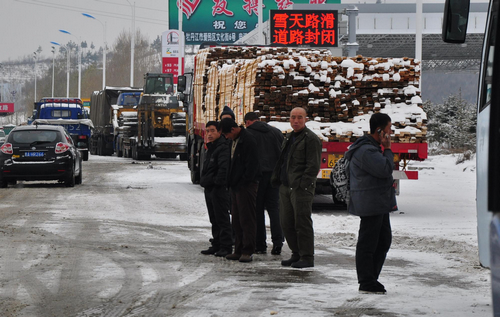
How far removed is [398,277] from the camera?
9055 mm

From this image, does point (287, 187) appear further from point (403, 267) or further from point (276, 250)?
point (403, 267)

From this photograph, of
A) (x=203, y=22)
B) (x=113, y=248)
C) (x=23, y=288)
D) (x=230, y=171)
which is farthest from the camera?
(x=203, y=22)

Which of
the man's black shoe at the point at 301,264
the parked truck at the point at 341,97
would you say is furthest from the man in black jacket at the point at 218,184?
the parked truck at the point at 341,97

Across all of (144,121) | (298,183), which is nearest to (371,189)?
(298,183)

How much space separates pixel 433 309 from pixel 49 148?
15883 mm

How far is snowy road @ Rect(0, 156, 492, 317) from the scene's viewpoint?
292 inches

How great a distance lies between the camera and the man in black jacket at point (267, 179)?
10.7 m

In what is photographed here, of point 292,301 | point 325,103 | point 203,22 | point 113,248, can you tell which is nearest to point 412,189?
point 325,103

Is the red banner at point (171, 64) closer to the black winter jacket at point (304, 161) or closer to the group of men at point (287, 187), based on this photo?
the group of men at point (287, 187)

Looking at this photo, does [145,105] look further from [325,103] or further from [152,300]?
[152,300]

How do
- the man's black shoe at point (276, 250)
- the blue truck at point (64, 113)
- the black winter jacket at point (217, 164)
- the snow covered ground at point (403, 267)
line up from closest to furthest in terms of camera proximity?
1. the snow covered ground at point (403, 267)
2. the black winter jacket at point (217, 164)
3. the man's black shoe at point (276, 250)
4. the blue truck at point (64, 113)

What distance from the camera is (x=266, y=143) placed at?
10.7 m

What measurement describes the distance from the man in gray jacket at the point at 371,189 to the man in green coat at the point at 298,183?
4.29ft

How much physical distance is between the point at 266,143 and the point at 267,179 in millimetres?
425
